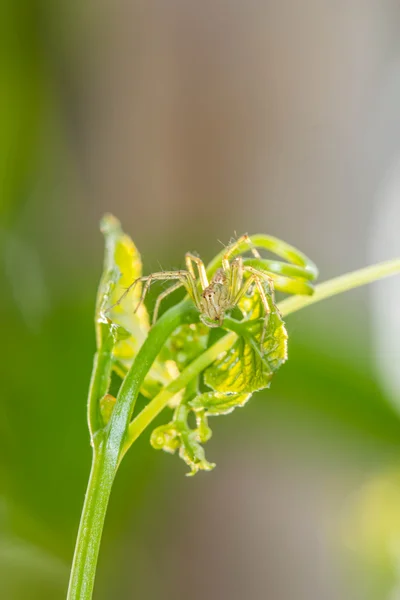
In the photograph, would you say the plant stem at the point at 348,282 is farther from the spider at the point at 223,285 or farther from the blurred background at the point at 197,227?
the blurred background at the point at 197,227

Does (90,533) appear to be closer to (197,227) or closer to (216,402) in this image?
(216,402)

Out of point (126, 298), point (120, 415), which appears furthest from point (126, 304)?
point (120, 415)

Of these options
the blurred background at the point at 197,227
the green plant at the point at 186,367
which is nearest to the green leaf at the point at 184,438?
the green plant at the point at 186,367

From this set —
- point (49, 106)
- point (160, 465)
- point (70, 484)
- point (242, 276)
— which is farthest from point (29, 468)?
point (242, 276)

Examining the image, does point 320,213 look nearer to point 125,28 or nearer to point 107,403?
point 125,28

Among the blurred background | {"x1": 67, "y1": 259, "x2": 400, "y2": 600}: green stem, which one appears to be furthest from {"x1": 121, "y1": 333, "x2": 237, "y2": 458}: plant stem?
the blurred background

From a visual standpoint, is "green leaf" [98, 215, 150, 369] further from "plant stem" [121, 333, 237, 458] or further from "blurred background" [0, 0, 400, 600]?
"blurred background" [0, 0, 400, 600]

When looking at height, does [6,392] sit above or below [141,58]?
below
